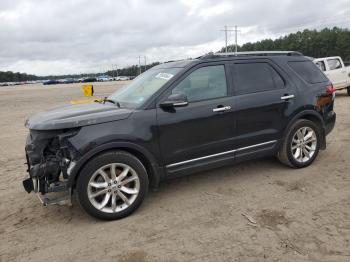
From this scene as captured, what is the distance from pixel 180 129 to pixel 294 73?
7.53 feet

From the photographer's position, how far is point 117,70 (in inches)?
6250

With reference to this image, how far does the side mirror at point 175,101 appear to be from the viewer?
4051mm

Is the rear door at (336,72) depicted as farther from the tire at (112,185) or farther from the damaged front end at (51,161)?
the damaged front end at (51,161)

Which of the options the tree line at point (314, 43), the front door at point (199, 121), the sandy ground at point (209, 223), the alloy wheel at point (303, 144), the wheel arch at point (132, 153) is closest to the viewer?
the sandy ground at point (209, 223)

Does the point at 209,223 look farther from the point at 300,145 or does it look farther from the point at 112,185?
the point at 300,145

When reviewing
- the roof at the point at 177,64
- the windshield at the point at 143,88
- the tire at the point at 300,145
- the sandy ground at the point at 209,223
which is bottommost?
the sandy ground at the point at 209,223

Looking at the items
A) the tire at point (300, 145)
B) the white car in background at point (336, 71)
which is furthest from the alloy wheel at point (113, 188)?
the white car in background at point (336, 71)

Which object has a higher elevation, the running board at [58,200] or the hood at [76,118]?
the hood at [76,118]

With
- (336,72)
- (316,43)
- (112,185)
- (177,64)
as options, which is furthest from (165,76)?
(316,43)

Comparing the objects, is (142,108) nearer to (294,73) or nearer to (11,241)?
(11,241)

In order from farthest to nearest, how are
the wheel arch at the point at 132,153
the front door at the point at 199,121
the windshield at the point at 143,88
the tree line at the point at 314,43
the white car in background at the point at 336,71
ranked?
the tree line at the point at 314,43, the white car in background at the point at 336,71, the windshield at the point at 143,88, the front door at the point at 199,121, the wheel arch at the point at 132,153

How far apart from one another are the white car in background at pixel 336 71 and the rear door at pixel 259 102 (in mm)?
10594

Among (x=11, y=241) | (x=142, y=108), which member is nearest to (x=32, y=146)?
(x=11, y=241)

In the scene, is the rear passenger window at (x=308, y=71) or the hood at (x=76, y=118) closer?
the hood at (x=76, y=118)
